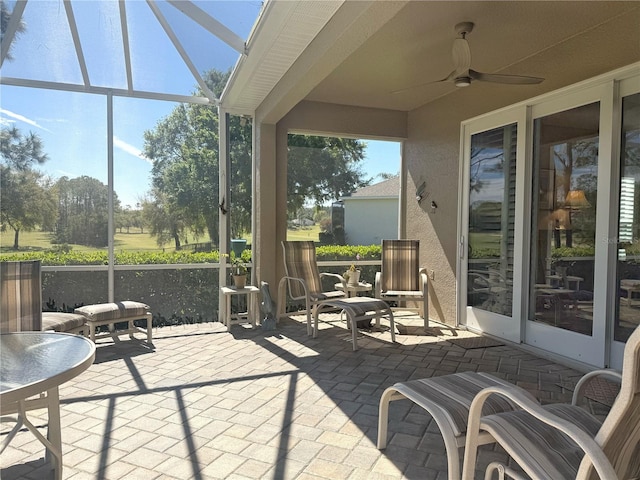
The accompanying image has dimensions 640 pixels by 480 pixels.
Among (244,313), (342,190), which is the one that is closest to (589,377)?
(244,313)

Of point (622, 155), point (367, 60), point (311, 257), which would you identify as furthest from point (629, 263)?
point (311, 257)

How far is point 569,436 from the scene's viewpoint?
56.2 inches

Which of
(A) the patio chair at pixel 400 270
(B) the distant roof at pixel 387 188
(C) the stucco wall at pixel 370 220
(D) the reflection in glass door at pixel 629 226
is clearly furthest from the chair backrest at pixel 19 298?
(B) the distant roof at pixel 387 188

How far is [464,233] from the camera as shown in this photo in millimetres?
5246

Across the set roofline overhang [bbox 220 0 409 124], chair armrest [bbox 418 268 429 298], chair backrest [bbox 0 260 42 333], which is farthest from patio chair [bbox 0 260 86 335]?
chair armrest [bbox 418 268 429 298]

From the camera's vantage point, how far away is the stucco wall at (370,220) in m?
6.41

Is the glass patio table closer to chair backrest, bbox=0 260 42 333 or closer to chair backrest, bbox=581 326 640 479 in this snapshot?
chair backrest, bbox=0 260 42 333

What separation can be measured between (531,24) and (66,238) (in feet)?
17.3

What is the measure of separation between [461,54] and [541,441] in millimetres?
3137

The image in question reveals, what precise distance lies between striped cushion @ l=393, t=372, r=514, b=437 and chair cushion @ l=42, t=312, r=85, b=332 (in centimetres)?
297

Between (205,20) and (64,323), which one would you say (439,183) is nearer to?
(205,20)

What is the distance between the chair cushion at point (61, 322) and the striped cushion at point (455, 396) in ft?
9.74

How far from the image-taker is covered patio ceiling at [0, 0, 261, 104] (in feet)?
12.8

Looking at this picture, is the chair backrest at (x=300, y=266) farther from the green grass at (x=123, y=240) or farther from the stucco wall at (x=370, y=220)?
the stucco wall at (x=370, y=220)
